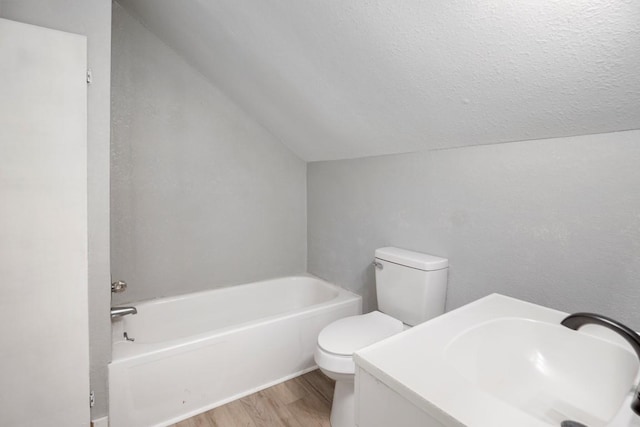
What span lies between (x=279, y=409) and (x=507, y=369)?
4.23ft

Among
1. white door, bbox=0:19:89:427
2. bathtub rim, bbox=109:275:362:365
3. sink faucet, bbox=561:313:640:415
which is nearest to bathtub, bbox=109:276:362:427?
bathtub rim, bbox=109:275:362:365

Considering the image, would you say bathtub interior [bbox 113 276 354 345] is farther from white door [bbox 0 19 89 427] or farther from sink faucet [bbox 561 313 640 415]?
sink faucet [bbox 561 313 640 415]

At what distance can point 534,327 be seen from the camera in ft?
3.26

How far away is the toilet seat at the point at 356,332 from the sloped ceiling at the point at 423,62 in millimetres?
1006

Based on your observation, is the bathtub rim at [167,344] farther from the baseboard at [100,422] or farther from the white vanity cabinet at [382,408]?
the white vanity cabinet at [382,408]

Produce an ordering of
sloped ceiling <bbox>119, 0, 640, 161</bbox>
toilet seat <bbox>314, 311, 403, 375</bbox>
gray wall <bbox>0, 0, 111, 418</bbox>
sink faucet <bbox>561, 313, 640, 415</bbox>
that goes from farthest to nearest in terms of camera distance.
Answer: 1. toilet seat <bbox>314, 311, 403, 375</bbox>
2. gray wall <bbox>0, 0, 111, 418</bbox>
3. sloped ceiling <bbox>119, 0, 640, 161</bbox>
4. sink faucet <bbox>561, 313, 640, 415</bbox>

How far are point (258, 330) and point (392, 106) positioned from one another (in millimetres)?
1461

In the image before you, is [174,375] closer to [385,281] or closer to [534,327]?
[385,281]

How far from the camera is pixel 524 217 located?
135 centimetres

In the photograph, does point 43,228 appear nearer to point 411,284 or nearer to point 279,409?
point 279,409

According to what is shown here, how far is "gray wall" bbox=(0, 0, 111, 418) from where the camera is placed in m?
1.29

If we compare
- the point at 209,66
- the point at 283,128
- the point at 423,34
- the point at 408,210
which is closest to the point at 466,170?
the point at 408,210

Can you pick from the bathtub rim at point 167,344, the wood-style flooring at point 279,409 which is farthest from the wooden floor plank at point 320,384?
the bathtub rim at point 167,344

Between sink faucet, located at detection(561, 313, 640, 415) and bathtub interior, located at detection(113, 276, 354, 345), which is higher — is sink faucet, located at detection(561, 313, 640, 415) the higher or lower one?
the higher one
